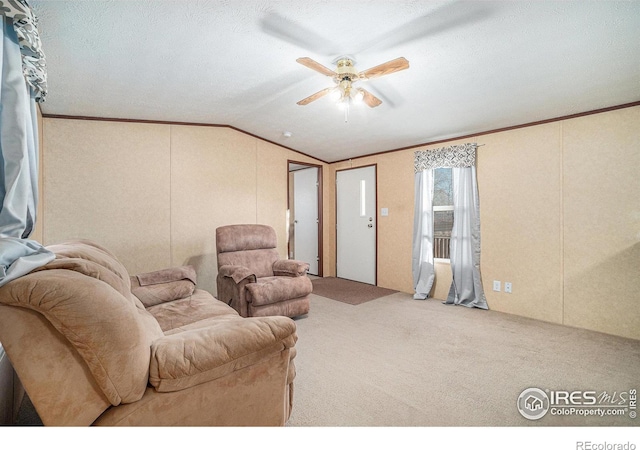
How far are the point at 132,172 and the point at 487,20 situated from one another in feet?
12.4

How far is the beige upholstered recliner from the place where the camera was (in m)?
2.92

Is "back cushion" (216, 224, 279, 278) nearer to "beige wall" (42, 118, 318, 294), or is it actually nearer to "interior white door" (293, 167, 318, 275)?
"beige wall" (42, 118, 318, 294)

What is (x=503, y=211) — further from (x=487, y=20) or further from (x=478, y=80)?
(x=487, y=20)

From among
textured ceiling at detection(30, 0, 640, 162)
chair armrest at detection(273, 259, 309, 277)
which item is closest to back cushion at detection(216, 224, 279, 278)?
chair armrest at detection(273, 259, 309, 277)

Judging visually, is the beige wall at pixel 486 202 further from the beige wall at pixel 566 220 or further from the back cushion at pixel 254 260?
the back cushion at pixel 254 260

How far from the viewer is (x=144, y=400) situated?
1.05 meters

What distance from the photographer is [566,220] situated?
3.09 m

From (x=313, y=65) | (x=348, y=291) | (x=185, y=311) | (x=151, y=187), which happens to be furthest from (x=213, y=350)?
(x=348, y=291)

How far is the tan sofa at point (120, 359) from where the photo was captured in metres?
0.90

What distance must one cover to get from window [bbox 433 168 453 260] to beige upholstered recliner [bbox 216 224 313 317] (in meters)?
1.98

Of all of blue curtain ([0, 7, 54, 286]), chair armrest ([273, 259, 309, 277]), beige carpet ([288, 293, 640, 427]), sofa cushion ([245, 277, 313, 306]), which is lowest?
beige carpet ([288, 293, 640, 427])

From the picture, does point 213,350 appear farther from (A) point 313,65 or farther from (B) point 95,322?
(A) point 313,65
